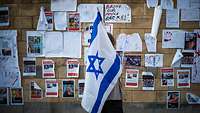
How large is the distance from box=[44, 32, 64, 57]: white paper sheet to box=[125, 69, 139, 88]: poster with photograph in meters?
1.23

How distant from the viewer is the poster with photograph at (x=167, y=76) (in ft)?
27.8

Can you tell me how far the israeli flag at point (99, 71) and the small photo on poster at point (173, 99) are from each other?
8.94 ft

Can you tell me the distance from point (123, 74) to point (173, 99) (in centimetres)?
100

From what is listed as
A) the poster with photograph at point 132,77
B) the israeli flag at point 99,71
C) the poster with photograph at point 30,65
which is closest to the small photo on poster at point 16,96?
the poster with photograph at point 30,65

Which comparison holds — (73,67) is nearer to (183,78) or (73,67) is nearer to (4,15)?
(4,15)

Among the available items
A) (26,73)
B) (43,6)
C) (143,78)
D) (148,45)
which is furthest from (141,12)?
(26,73)

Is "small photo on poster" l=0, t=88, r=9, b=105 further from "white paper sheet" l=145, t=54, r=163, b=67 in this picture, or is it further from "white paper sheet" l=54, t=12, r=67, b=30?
"white paper sheet" l=145, t=54, r=163, b=67

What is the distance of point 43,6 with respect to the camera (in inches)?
329

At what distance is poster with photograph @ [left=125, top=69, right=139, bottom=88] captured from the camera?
8.45 meters

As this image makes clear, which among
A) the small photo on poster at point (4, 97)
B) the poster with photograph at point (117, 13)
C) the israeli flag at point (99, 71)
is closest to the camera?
the israeli flag at point (99, 71)

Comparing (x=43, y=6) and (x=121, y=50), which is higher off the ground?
(x=43, y=6)

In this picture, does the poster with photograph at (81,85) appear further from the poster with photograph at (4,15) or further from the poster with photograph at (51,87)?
the poster with photograph at (4,15)

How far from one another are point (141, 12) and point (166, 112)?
Answer: 1827mm

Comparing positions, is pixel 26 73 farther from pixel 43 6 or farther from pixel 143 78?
pixel 143 78
